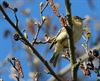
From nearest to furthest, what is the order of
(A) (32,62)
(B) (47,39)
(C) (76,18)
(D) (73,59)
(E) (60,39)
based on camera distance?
(D) (73,59)
(B) (47,39)
(A) (32,62)
(E) (60,39)
(C) (76,18)

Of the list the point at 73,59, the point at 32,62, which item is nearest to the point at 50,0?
the point at 73,59

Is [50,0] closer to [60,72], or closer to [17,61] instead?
[17,61]

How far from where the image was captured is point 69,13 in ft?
8.79

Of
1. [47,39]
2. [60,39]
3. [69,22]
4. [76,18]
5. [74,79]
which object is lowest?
[74,79]

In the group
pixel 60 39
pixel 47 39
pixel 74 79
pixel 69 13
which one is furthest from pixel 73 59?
pixel 60 39

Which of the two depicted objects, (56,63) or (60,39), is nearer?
(56,63)

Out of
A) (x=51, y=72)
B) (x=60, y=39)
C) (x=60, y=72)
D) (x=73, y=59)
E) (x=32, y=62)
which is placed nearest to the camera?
(x=51, y=72)

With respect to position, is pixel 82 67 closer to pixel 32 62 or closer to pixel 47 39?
pixel 47 39

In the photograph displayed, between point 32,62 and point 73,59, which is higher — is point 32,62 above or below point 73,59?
above

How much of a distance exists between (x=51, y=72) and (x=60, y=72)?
1510 mm

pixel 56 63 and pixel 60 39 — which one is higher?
pixel 60 39

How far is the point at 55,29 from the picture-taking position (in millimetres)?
5164

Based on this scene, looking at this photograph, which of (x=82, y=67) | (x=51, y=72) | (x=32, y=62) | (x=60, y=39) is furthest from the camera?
(x=60, y=39)

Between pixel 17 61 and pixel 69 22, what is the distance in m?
0.59
